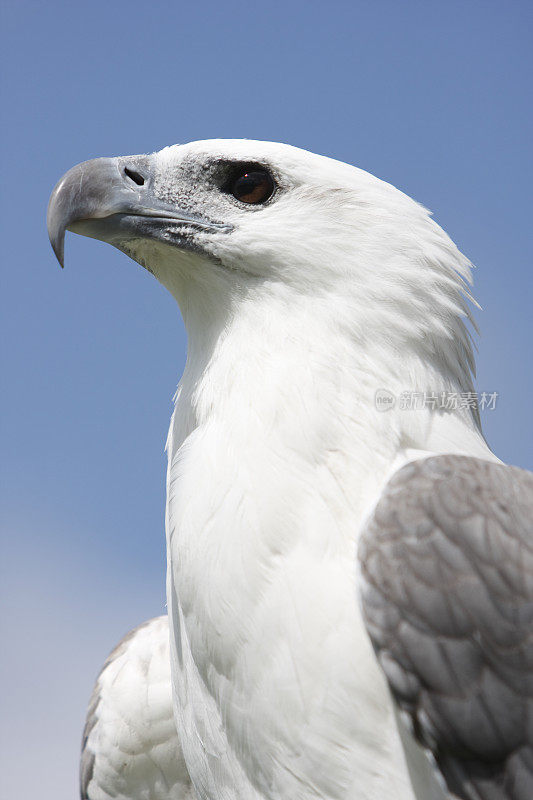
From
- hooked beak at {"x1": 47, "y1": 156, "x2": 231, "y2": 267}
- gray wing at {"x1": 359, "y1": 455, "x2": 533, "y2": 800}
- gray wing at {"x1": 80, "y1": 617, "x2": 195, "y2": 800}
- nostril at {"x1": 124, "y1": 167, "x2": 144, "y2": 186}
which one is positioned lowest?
gray wing at {"x1": 80, "y1": 617, "x2": 195, "y2": 800}

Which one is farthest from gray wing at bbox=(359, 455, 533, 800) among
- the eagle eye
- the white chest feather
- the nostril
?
the nostril

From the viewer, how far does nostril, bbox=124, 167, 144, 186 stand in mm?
4016

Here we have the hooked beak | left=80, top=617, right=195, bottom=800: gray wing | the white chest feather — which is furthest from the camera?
left=80, top=617, right=195, bottom=800: gray wing

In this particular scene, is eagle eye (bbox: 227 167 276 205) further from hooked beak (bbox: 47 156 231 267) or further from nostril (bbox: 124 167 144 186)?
nostril (bbox: 124 167 144 186)

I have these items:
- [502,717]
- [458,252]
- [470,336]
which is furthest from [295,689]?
[458,252]

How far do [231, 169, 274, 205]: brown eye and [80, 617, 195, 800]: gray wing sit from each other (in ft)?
8.64

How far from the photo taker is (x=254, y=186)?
392cm

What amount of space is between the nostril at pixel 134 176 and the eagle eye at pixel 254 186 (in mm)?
474

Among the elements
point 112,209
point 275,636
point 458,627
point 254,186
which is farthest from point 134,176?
point 458,627

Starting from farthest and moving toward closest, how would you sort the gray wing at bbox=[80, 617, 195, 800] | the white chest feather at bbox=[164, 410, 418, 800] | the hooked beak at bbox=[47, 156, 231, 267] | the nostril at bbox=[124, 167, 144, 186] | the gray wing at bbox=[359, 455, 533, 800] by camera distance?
the gray wing at bbox=[80, 617, 195, 800] → the nostril at bbox=[124, 167, 144, 186] → the hooked beak at bbox=[47, 156, 231, 267] → the white chest feather at bbox=[164, 410, 418, 800] → the gray wing at bbox=[359, 455, 533, 800]

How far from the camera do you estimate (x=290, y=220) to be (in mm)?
3799

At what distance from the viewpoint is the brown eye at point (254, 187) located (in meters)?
3.90

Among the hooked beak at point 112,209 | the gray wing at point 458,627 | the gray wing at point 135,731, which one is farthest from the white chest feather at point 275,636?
the gray wing at point 135,731

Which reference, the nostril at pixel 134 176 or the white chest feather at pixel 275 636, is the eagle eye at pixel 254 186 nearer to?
the nostril at pixel 134 176
